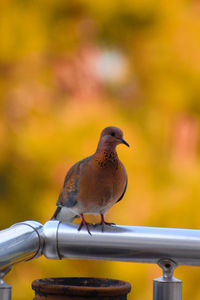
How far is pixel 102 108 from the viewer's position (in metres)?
3.80

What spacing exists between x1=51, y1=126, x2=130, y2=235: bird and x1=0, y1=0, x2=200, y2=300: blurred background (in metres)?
2.00

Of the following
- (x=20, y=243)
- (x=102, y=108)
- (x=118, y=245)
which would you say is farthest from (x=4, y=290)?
(x=102, y=108)

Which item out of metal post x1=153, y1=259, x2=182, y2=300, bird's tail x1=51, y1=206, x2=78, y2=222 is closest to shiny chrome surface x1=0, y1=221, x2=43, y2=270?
metal post x1=153, y1=259, x2=182, y2=300

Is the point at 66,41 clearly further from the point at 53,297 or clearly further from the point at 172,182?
the point at 53,297

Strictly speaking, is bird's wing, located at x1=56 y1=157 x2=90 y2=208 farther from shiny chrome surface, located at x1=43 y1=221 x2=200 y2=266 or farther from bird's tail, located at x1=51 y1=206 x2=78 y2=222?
shiny chrome surface, located at x1=43 y1=221 x2=200 y2=266

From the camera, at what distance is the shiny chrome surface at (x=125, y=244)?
35.1 inches

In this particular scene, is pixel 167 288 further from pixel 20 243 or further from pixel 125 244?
pixel 20 243

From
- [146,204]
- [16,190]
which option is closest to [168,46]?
[146,204]

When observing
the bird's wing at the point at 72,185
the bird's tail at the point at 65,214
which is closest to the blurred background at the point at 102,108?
the bird's tail at the point at 65,214

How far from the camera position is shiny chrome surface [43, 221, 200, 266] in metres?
0.89

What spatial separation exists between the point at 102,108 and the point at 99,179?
2410 mm

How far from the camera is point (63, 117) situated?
148 inches

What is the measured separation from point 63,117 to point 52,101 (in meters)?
0.22

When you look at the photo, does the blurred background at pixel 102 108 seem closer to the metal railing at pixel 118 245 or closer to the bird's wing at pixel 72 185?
the bird's wing at pixel 72 185
